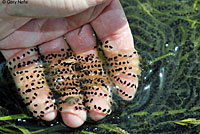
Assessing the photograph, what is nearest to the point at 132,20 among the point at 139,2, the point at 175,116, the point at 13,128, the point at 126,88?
the point at 139,2

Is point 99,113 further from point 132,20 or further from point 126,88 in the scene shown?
point 132,20

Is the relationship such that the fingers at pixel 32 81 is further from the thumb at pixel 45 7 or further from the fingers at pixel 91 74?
the thumb at pixel 45 7

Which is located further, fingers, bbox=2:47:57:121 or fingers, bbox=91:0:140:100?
fingers, bbox=91:0:140:100

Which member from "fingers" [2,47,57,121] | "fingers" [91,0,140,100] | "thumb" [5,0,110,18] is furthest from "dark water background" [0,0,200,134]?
"thumb" [5,0,110,18]

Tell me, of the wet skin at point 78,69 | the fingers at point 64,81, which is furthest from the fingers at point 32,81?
the fingers at point 64,81

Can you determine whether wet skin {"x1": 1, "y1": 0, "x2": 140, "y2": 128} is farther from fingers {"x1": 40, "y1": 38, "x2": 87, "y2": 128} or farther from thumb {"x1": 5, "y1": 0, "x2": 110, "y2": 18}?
thumb {"x1": 5, "y1": 0, "x2": 110, "y2": 18}

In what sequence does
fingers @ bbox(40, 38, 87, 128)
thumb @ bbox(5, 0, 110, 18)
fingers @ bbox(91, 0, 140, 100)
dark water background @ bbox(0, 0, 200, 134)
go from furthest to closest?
fingers @ bbox(91, 0, 140, 100), dark water background @ bbox(0, 0, 200, 134), fingers @ bbox(40, 38, 87, 128), thumb @ bbox(5, 0, 110, 18)

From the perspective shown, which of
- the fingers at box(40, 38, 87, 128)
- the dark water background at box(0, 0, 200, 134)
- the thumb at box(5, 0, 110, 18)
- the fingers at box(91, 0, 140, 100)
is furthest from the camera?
the fingers at box(91, 0, 140, 100)

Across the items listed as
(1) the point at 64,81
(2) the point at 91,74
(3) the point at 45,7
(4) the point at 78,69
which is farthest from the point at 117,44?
(3) the point at 45,7
